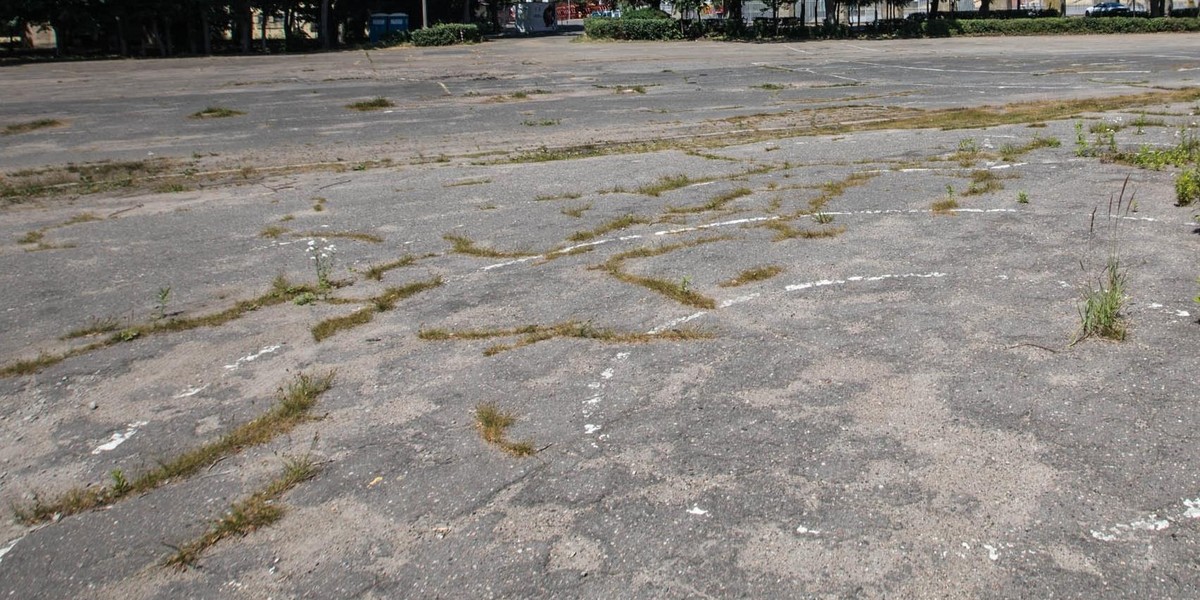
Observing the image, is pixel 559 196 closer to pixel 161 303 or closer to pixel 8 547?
pixel 161 303

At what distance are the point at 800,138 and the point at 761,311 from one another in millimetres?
9524

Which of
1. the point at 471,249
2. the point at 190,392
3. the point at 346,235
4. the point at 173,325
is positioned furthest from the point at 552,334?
the point at 346,235

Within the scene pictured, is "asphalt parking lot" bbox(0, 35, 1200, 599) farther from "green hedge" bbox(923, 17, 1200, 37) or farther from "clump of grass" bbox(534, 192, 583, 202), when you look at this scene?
"green hedge" bbox(923, 17, 1200, 37)

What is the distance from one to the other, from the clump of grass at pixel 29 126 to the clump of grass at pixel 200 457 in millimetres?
16665

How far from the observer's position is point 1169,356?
5469 mm

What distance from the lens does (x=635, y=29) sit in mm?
53156

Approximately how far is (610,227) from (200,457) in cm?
533

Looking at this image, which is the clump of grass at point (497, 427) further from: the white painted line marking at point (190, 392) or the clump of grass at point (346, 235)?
the clump of grass at point (346, 235)

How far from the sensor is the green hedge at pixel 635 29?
2084 inches

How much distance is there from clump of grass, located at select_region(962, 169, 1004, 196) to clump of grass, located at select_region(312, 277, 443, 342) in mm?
5796

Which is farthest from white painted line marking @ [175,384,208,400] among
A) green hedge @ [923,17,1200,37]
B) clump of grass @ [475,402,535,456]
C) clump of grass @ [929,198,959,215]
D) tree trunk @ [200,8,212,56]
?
green hedge @ [923,17,1200,37]

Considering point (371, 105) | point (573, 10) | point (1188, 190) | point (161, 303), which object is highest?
point (573, 10)

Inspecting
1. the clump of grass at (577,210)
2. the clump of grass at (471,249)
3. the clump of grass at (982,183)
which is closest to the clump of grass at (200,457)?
the clump of grass at (471,249)

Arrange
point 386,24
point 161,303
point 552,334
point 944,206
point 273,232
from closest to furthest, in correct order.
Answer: point 552,334
point 161,303
point 944,206
point 273,232
point 386,24
